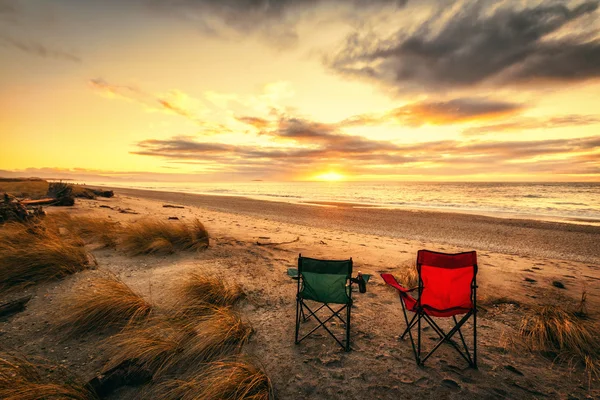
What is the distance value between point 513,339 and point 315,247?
5.74 m

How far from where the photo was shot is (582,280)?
6.07 m

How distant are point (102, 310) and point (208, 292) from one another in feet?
4.81

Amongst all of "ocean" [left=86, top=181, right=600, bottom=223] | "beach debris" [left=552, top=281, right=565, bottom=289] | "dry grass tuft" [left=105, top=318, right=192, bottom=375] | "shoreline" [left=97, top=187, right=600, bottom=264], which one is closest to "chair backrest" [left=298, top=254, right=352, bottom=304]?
"dry grass tuft" [left=105, top=318, right=192, bottom=375]

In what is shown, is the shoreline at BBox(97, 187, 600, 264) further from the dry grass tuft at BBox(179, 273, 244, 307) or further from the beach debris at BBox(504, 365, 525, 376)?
the dry grass tuft at BBox(179, 273, 244, 307)

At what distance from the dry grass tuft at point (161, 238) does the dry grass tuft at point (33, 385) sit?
14.4 ft

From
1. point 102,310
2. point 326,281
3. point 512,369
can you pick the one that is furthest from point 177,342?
point 512,369

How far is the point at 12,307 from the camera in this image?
384 cm

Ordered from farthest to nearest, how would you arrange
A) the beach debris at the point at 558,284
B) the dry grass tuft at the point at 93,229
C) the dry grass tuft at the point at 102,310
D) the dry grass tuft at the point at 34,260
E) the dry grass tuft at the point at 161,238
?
the dry grass tuft at the point at 93,229
the dry grass tuft at the point at 161,238
the beach debris at the point at 558,284
the dry grass tuft at the point at 34,260
the dry grass tuft at the point at 102,310

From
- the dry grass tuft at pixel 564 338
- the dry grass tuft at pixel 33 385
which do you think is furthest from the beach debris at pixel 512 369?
the dry grass tuft at pixel 33 385

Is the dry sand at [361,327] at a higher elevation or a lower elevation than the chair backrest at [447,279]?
lower

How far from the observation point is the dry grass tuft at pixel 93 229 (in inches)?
289

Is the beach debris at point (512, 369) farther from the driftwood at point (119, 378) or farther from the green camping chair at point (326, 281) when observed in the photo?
the driftwood at point (119, 378)

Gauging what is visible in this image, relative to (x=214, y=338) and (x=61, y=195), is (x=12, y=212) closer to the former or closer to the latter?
(x=214, y=338)

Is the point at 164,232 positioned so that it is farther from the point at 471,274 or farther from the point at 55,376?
the point at 471,274
